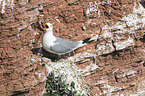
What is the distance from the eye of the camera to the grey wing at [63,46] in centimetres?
265

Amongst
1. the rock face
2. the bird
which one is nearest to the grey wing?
the bird

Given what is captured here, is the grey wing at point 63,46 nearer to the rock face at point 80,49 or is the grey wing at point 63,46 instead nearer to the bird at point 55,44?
the bird at point 55,44

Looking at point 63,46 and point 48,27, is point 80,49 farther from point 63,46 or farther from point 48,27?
point 48,27

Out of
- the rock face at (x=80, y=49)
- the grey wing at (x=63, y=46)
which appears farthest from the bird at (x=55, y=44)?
the rock face at (x=80, y=49)

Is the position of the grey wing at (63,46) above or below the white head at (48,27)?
below

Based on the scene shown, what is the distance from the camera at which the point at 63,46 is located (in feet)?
8.77

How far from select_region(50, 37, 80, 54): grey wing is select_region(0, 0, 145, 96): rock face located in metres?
0.16

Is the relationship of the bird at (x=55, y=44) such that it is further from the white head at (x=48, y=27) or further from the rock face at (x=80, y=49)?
the rock face at (x=80, y=49)

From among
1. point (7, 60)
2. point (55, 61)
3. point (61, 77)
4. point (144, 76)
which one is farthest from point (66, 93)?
point (144, 76)

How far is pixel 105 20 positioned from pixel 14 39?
1497mm

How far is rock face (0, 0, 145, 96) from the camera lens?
8.84 ft

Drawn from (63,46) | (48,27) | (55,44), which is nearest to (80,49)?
(63,46)

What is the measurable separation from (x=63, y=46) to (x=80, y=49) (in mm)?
320

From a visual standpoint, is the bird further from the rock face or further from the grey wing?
the rock face
